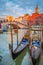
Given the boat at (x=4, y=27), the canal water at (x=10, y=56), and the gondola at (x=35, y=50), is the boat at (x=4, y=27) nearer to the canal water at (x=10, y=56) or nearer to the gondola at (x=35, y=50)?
the canal water at (x=10, y=56)

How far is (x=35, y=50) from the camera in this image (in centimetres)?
142

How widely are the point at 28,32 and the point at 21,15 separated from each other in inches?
9.9

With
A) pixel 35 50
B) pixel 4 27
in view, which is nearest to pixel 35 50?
pixel 35 50

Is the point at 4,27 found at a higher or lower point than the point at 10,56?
higher

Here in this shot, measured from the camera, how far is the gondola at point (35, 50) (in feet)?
4.59

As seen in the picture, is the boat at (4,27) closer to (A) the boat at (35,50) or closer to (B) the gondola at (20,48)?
(B) the gondola at (20,48)

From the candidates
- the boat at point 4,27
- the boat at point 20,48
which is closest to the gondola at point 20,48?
the boat at point 20,48

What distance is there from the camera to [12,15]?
145 centimetres

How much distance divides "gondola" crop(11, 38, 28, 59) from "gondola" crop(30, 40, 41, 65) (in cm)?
9

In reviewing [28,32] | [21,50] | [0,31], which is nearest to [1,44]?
[0,31]

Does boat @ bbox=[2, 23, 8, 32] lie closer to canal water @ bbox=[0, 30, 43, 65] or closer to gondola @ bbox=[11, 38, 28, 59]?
canal water @ bbox=[0, 30, 43, 65]

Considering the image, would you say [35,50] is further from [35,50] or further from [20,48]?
[20,48]

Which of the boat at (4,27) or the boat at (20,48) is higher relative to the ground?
the boat at (4,27)

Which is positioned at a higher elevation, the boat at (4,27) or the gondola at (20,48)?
the boat at (4,27)
